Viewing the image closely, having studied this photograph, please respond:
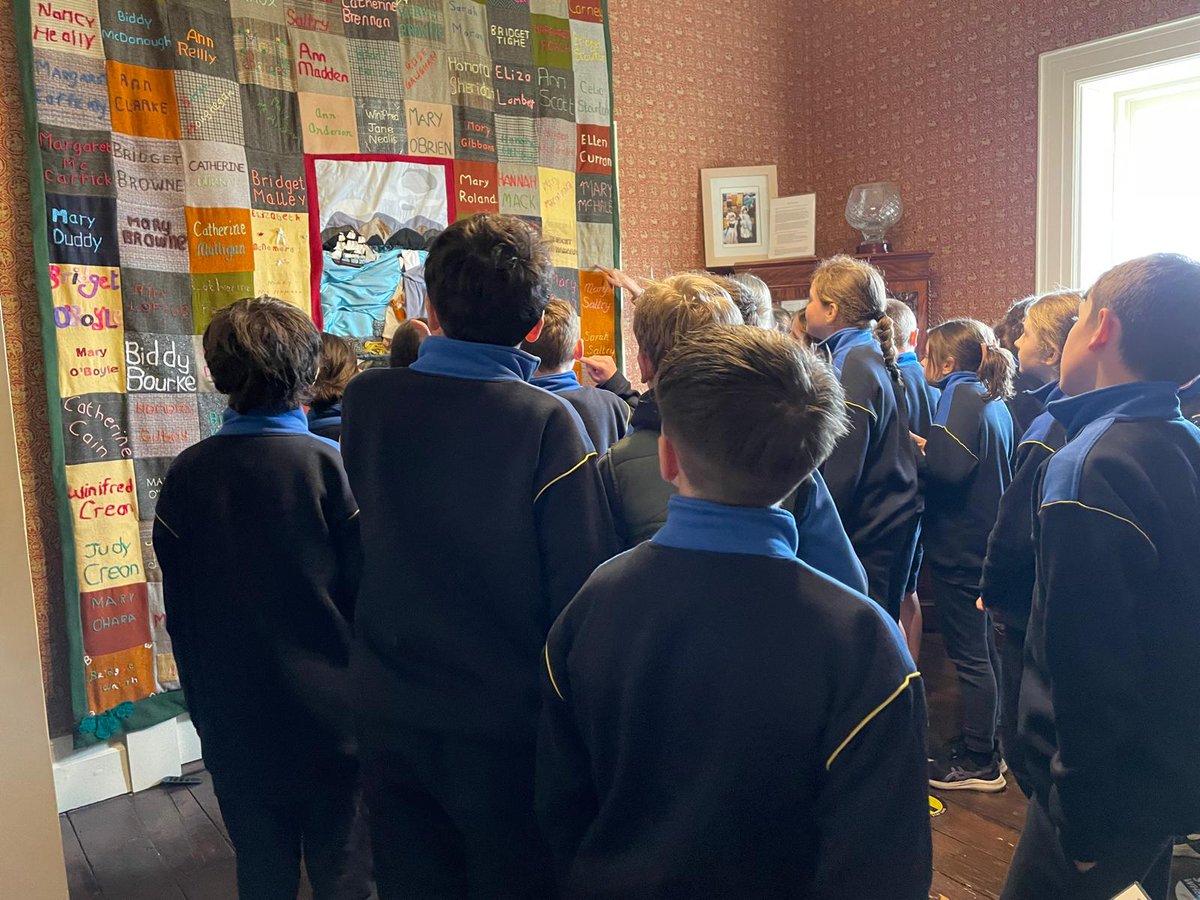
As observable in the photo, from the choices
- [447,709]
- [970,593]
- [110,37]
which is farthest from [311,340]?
[970,593]

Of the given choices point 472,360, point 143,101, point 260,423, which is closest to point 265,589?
point 260,423

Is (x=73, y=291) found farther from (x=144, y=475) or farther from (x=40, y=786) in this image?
(x=40, y=786)

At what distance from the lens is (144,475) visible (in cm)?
280

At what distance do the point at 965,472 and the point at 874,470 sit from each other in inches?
13.0

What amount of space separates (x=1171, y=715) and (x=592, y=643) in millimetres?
868

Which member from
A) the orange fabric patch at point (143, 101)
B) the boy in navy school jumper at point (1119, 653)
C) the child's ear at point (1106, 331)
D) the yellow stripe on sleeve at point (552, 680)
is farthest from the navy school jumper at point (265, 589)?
the orange fabric patch at point (143, 101)

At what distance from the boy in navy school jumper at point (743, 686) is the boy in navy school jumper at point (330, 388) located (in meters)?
1.13

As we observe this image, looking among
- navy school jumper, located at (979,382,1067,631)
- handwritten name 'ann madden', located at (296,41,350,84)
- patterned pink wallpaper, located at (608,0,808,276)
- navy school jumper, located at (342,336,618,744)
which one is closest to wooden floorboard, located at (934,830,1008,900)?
navy school jumper, located at (979,382,1067,631)

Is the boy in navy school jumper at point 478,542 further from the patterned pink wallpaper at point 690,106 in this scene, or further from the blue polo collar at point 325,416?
the patterned pink wallpaper at point 690,106

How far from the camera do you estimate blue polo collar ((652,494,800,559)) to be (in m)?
0.93

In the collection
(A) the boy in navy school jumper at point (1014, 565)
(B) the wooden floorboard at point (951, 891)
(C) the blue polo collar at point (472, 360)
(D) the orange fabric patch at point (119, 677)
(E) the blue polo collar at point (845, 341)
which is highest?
(C) the blue polo collar at point (472, 360)

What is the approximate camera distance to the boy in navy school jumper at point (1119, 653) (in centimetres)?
126

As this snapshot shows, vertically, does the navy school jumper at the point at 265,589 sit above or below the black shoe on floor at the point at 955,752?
above

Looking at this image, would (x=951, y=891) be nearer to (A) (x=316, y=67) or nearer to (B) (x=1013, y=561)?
(B) (x=1013, y=561)
